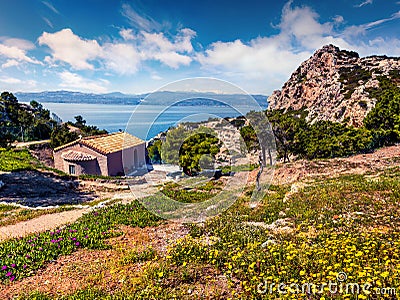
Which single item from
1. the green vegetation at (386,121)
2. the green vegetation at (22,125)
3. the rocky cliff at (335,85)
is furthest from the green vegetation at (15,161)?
the rocky cliff at (335,85)

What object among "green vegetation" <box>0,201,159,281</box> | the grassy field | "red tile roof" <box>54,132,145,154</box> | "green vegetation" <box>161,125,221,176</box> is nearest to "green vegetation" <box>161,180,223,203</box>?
"green vegetation" <box>161,125,221,176</box>

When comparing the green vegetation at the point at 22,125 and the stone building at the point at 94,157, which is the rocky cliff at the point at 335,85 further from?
the green vegetation at the point at 22,125

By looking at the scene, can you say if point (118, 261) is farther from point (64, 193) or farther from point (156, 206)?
point (64, 193)

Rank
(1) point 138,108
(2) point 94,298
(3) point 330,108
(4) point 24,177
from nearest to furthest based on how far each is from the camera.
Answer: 1. (2) point 94,298
2. (1) point 138,108
3. (4) point 24,177
4. (3) point 330,108

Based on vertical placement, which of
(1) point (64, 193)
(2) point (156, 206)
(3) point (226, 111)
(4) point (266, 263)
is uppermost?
(3) point (226, 111)

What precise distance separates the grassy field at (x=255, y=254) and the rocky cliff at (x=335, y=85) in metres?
62.8

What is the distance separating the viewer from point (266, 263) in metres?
6.41

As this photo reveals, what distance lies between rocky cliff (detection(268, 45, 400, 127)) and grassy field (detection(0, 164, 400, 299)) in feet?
206

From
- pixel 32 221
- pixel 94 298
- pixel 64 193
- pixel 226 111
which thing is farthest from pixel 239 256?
pixel 64 193

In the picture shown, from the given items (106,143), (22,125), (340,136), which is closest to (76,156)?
(106,143)

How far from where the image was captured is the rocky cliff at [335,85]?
73.7 m

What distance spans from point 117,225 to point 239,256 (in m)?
7.23

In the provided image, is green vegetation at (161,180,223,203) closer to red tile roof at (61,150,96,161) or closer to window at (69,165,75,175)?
red tile roof at (61,150,96,161)

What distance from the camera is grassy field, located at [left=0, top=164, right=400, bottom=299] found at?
5.40m
